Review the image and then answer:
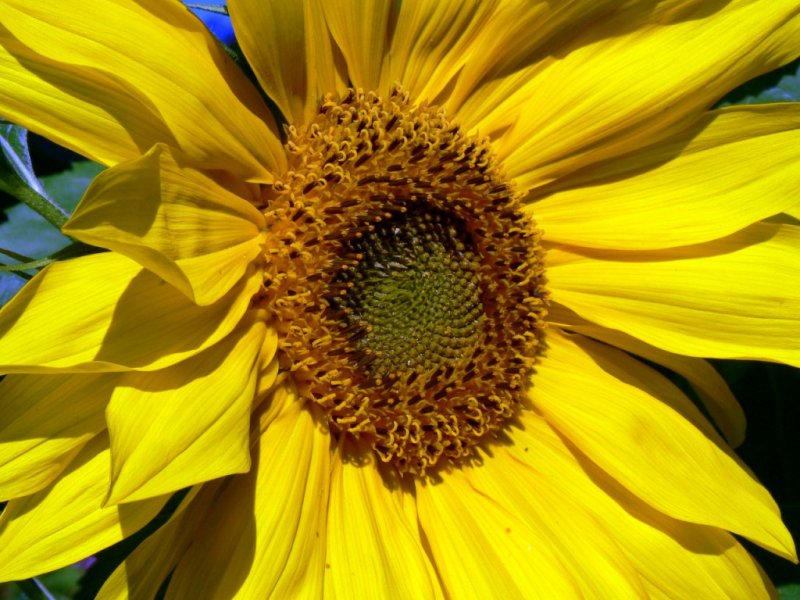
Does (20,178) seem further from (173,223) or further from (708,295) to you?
(708,295)

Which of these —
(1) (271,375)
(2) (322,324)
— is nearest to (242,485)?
(1) (271,375)

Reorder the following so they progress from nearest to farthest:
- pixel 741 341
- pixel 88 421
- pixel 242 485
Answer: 1. pixel 88 421
2. pixel 242 485
3. pixel 741 341

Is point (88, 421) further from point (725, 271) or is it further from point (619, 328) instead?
point (725, 271)

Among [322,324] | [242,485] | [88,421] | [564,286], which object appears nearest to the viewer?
[88,421]

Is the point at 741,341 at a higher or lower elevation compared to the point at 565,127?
lower

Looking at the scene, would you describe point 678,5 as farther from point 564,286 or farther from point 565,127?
point 564,286

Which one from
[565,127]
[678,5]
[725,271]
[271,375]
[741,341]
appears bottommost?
[741,341]

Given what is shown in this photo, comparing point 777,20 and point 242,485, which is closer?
point 242,485
